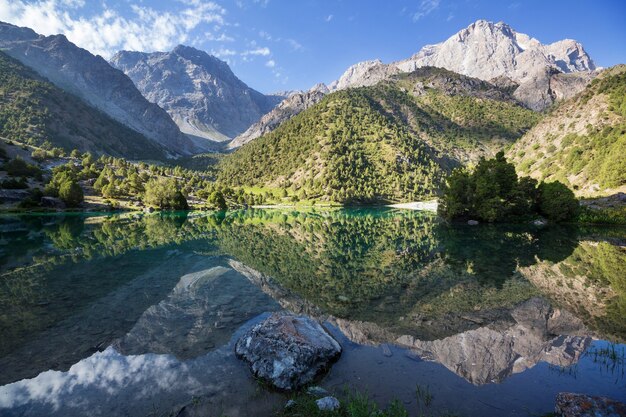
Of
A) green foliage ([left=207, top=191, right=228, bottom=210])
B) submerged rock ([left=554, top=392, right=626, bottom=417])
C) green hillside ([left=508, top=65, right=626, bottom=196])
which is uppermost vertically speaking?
green hillside ([left=508, top=65, right=626, bottom=196])

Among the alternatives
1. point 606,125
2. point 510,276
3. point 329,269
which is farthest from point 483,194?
point 606,125

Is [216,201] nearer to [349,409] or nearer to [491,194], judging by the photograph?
[491,194]

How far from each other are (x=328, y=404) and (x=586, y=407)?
24.9ft

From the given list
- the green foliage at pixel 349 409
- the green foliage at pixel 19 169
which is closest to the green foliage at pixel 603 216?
the green foliage at pixel 349 409

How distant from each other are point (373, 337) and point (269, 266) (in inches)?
738

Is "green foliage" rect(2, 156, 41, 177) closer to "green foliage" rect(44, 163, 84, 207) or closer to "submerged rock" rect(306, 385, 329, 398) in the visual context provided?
"green foliage" rect(44, 163, 84, 207)

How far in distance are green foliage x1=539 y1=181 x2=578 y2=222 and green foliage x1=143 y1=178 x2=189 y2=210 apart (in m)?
133

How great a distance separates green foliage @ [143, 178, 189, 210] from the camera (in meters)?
132

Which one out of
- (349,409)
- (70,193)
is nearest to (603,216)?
(349,409)

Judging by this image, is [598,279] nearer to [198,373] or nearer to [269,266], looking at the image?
[269,266]

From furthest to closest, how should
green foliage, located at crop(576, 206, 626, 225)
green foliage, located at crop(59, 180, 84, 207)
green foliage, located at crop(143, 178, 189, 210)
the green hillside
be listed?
green foliage, located at crop(143, 178, 189, 210)
green foliage, located at crop(59, 180, 84, 207)
the green hillside
green foliage, located at crop(576, 206, 626, 225)

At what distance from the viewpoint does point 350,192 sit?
188750mm

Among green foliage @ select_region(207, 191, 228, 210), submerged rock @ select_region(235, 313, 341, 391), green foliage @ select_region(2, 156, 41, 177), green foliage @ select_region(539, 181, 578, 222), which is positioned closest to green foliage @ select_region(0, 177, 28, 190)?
green foliage @ select_region(2, 156, 41, 177)

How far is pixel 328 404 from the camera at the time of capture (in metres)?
10.0
